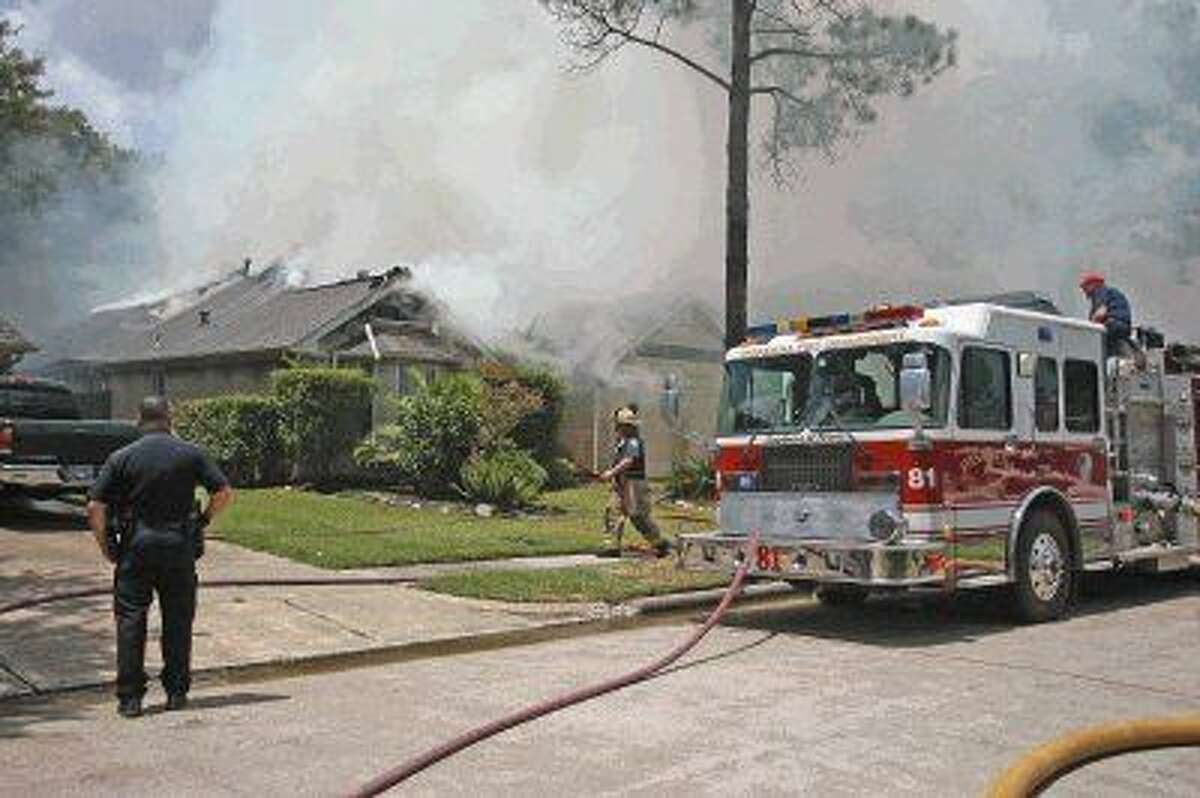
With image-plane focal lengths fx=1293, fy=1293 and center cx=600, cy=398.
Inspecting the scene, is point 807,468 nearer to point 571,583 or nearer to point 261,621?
point 571,583

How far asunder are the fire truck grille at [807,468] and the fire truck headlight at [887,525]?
1.08 ft

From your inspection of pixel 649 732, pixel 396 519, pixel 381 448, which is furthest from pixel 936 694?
pixel 381 448

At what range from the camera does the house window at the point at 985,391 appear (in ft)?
30.4

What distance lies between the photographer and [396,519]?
52.0 ft

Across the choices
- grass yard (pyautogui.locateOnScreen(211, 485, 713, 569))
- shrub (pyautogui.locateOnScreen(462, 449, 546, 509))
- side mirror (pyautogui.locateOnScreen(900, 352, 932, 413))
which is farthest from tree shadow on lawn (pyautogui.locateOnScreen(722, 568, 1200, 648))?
shrub (pyautogui.locateOnScreen(462, 449, 546, 509))

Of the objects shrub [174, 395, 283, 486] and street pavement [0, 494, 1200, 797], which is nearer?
street pavement [0, 494, 1200, 797]

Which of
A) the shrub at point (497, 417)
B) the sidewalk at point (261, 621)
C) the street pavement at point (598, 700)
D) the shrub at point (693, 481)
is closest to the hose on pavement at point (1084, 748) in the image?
the street pavement at point (598, 700)

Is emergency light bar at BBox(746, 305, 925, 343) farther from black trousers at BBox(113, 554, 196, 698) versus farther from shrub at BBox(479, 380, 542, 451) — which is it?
shrub at BBox(479, 380, 542, 451)

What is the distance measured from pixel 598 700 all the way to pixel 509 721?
954 mm

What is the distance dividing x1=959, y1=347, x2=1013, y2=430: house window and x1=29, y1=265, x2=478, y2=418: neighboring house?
47.0 feet

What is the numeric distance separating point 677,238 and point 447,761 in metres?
20.6

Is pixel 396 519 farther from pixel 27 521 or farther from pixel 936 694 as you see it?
pixel 936 694

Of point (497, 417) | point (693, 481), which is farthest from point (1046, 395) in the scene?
point (693, 481)

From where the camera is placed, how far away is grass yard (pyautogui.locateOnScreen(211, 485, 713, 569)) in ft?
41.2
